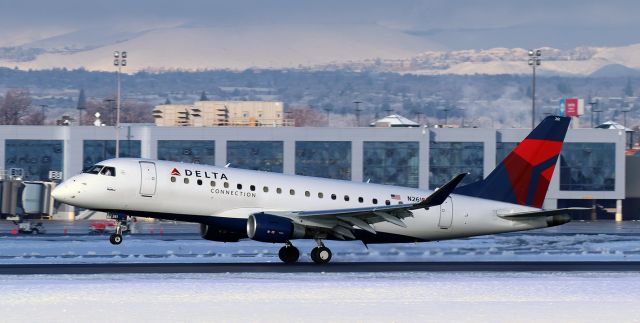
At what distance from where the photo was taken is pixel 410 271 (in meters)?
47.7

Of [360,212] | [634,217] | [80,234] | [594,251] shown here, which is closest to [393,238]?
[360,212]

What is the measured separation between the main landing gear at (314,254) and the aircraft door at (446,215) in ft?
18.2

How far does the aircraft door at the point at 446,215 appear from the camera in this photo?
5322cm

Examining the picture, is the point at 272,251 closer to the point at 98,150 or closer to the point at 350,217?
the point at 350,217

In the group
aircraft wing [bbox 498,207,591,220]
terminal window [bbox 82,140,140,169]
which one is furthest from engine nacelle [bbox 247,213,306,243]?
terminal window [bbox 82,140,140,169]

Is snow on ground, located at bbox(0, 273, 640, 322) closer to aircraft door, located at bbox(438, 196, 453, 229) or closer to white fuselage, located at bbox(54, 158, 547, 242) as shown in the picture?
white fuselage, located at bbox(54, 158, 547, 242)

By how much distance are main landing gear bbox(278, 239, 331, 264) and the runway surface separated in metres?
0.46

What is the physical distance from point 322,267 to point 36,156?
69016mm

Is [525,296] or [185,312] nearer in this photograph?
[185,312]

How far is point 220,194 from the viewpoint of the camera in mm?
49812

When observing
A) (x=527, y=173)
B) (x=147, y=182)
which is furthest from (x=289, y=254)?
(x=527, y=173)

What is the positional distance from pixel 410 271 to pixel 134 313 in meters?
16.3

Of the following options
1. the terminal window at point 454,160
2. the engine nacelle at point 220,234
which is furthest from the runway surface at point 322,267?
the terminal window at point 454,160

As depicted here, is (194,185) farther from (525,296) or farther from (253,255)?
(525,296)
